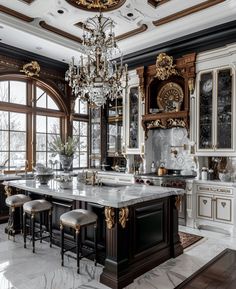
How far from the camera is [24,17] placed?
14.9ft

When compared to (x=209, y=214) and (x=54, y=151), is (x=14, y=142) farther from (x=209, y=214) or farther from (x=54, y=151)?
(x=209, y=214)

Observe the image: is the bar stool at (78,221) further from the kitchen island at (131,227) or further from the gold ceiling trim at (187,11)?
the gold ceiling trim at (187,11)

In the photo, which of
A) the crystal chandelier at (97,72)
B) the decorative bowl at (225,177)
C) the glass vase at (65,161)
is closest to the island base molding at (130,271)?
the decorative bowl at (225,177)

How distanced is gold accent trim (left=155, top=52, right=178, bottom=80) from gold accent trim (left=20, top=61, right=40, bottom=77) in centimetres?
276

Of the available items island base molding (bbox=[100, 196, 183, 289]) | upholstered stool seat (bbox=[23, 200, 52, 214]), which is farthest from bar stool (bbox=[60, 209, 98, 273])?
upholstered stool seat (bbox=[23, 200, 52, 214])

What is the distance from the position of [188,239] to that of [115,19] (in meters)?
3.96

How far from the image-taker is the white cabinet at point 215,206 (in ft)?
14.8

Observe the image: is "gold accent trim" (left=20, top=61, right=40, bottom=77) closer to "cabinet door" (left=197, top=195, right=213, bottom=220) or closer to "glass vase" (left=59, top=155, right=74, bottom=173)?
"glass vase" (left=59, top=155, right=74, bottom=173)

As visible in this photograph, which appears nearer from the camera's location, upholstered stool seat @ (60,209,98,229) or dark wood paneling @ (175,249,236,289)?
dark wood paneling @ (175,249,236,289)

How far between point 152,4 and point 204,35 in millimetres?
1329

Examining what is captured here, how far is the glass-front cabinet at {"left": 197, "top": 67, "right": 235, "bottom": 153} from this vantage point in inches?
186

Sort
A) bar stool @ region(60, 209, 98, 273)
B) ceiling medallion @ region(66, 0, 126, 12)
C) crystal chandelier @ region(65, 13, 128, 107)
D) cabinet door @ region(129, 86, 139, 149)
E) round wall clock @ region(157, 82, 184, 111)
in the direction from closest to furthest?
bar stool @ region(60, 209, 98, 273)
crystal chandelier @ region(65, 13, 128, 107)
ceiling medallion @ region(66, 0, 126, 12)
round wall clock @ region(157, 82, 184, 111)
cabinet door @ region(129, 86, 139, 149)

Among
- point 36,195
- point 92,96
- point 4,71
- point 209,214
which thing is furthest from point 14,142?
point 209,214

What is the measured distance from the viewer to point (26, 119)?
6223 millimetres
